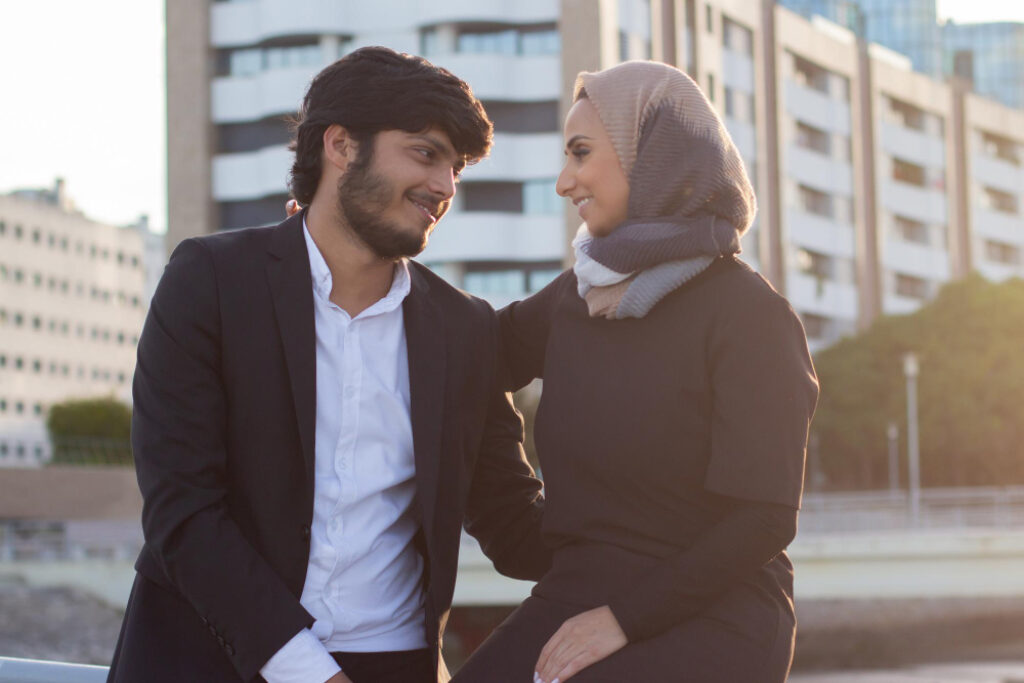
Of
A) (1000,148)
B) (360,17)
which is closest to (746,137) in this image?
(360,17)

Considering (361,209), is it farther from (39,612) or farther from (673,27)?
(673,27)

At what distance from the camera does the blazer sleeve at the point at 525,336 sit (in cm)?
397

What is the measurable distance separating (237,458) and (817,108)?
64.1 m

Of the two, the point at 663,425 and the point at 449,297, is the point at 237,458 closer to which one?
the point at 449,297

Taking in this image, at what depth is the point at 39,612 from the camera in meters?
34.3

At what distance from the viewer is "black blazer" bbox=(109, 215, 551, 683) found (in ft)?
11.2

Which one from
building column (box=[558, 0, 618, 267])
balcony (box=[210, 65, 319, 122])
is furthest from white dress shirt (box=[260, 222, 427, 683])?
balcony (box=[210, 65, 319, 122])

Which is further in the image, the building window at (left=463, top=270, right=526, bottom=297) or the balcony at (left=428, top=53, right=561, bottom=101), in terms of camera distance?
the balcony at (left=428, top=53, right=561, bottom=101)

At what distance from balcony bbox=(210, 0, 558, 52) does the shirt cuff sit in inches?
1859

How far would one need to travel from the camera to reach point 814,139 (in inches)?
2608

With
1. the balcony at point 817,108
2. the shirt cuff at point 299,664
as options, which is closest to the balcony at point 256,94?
the balcony at point 817,108

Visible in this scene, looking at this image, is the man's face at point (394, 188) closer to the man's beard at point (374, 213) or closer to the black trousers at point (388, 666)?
the man's beard at point (374, 213)

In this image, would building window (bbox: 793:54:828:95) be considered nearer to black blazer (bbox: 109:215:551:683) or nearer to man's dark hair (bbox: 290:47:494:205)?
man's dark hair (bbox: 290:47:494:205)

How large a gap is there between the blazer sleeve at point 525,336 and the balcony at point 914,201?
6644cm
